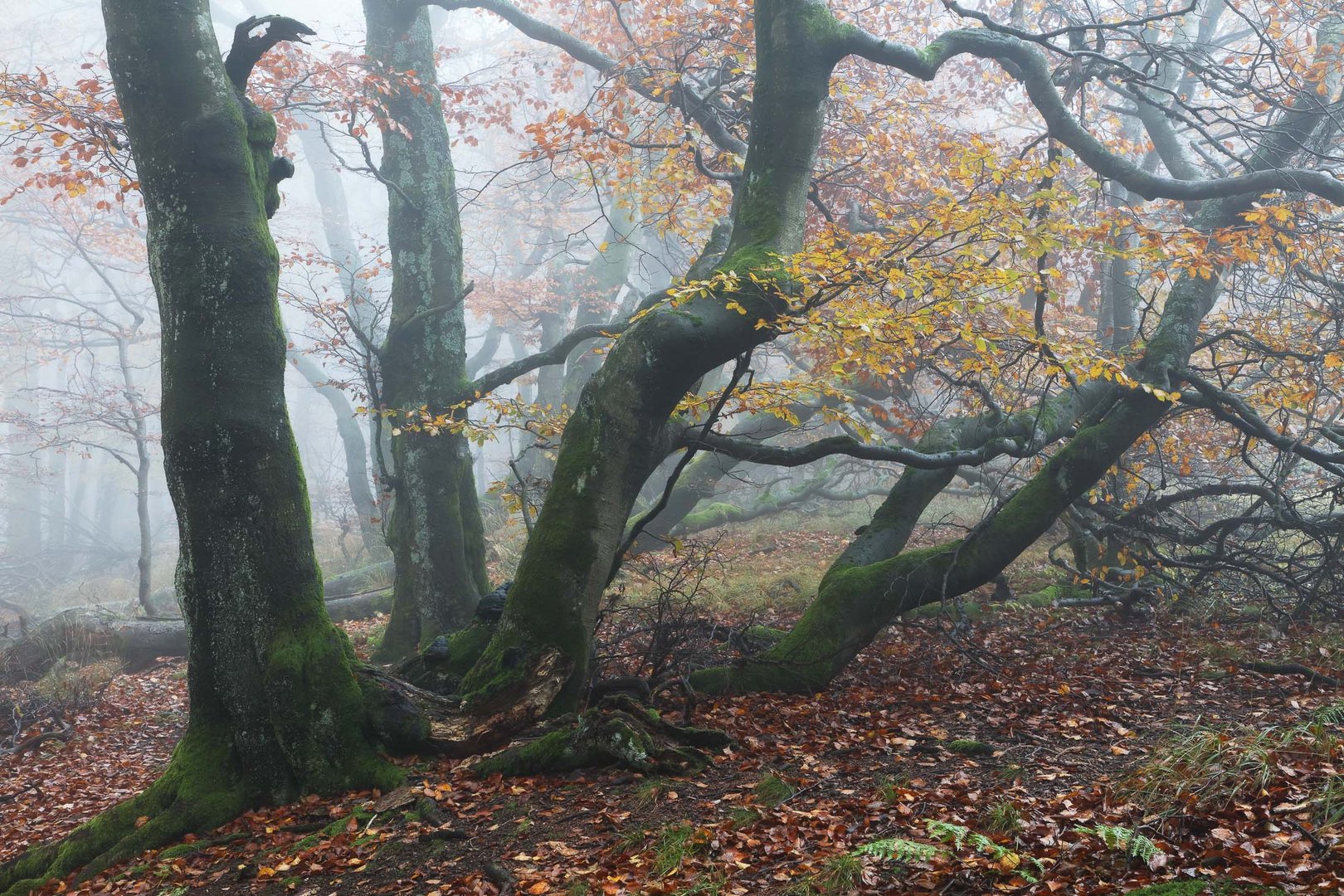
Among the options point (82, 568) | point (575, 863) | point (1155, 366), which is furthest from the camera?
point (82, 568)

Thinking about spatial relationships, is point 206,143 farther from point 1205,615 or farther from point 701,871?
point 1205,615

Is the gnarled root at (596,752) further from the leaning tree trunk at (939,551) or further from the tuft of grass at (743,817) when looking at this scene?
the leaning tree trunk at (939,551)

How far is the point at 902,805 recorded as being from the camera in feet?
Answer: 13.4

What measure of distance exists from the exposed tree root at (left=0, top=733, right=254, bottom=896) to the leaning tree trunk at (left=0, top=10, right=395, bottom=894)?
1cm

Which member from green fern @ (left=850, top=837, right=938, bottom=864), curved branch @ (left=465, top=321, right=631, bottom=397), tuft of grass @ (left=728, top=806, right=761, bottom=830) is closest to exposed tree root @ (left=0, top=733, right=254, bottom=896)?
tuft of grass @ (left=728, top=806, right=761, bottom=830)

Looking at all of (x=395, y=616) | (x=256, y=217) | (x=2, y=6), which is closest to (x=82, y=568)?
(x=2, y=6)

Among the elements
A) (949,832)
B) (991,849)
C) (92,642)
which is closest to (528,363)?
(949,832)

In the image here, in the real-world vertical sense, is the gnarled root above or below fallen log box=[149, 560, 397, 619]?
below

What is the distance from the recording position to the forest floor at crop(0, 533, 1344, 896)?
3213 mm

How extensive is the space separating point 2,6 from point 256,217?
37.4 metres

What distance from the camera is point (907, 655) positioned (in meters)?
8.44

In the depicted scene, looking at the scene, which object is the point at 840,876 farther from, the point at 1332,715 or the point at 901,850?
the point at 1332,715

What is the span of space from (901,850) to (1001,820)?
0.60 metres

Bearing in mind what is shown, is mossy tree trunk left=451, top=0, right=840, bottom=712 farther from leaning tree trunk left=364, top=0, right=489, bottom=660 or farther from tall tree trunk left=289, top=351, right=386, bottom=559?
tall tree trunk left=289, top=351, right=386, bottom=559
